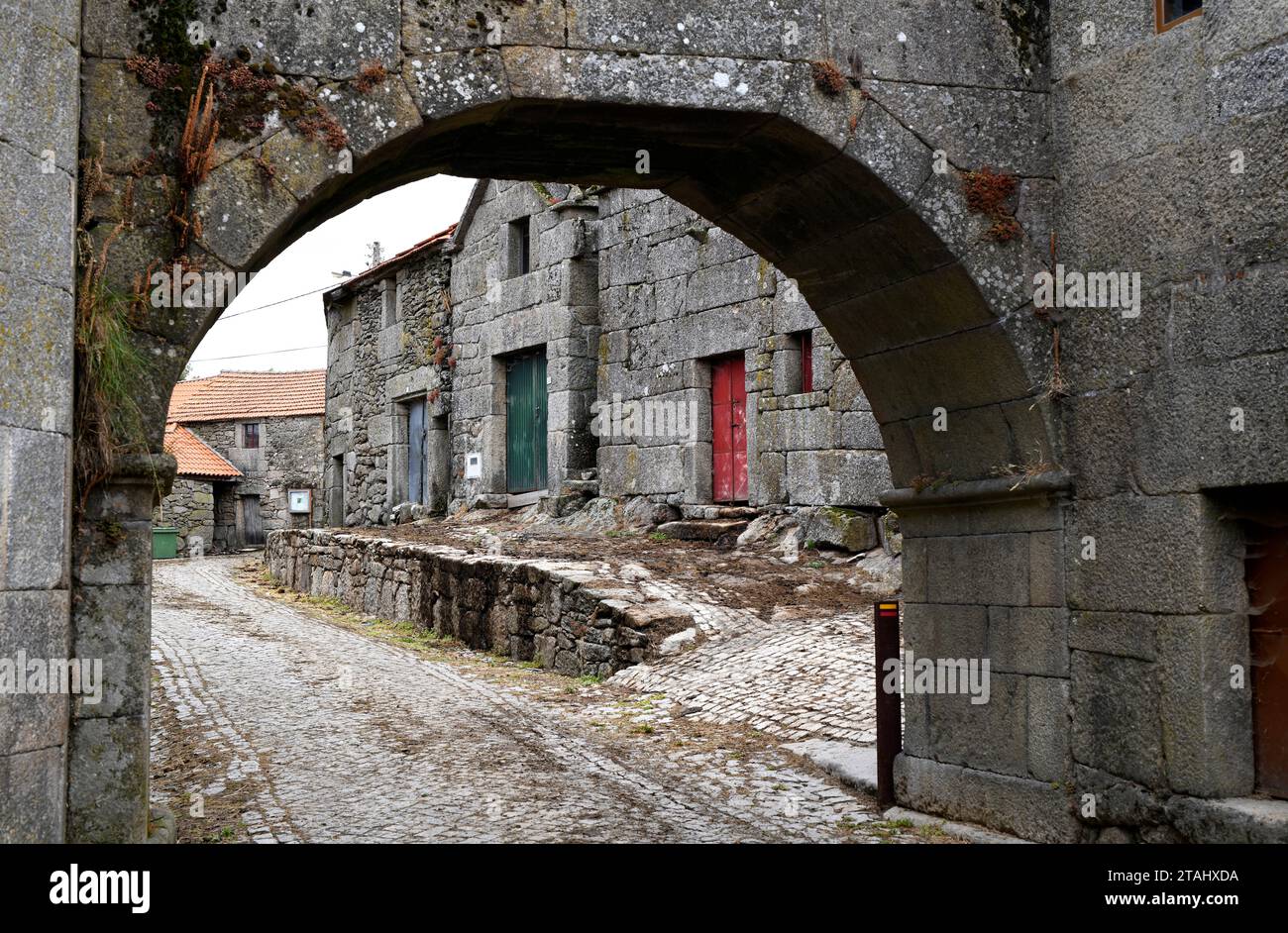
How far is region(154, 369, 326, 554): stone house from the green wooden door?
15.9 metres

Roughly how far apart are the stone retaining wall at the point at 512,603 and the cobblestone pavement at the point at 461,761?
34 centimetres

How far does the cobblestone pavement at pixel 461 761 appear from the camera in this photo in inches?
209

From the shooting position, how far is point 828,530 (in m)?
10.8

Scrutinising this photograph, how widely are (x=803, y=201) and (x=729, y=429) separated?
7.47 metres

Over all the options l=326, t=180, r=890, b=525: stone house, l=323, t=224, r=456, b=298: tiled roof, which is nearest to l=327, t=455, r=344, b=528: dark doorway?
l=326, t=180, r=890, b=525: stone house

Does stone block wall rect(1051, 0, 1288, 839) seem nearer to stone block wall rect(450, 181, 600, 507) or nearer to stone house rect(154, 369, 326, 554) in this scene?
stone block wall rect(450, 181, 600, 507)

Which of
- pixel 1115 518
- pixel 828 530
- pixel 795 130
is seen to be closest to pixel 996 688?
pixel 1115 518

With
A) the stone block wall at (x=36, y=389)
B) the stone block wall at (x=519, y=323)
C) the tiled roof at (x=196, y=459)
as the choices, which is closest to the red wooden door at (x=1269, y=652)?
the stone block wall at (x=36, y=389)

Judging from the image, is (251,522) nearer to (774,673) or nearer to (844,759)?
(774,673)

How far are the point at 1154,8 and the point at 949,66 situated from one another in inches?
30.2

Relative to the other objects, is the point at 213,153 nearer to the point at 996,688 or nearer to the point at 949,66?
the point at 949,66

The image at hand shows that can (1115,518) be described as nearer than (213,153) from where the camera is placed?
No

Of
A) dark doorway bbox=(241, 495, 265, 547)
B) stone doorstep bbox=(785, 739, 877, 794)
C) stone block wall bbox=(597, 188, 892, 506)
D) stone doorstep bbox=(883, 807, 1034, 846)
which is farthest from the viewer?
dark doorway bbox=(241, 495, 265, 547)

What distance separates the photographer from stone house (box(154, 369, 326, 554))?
30656 millimetres
